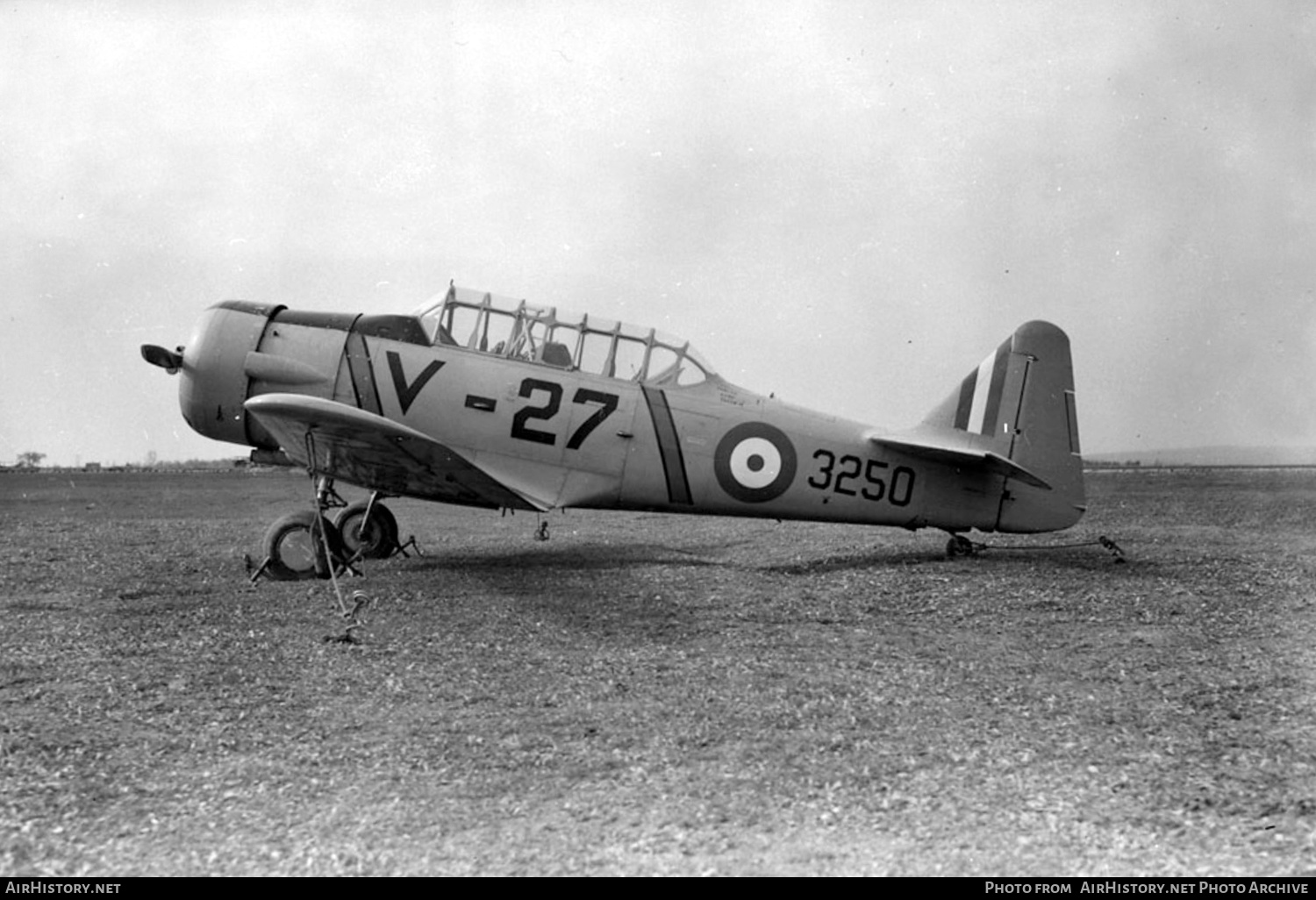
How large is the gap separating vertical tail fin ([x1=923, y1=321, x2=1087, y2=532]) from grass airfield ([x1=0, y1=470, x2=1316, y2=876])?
1295mm

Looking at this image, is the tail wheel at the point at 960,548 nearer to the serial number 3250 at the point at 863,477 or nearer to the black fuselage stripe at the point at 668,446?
the serial number 3250 at the point at 863,477

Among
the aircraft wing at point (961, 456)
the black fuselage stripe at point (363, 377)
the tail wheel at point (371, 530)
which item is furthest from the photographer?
the tail wheel at point (371, 530)

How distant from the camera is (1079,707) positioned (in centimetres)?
434

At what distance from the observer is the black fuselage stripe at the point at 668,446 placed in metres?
9.41

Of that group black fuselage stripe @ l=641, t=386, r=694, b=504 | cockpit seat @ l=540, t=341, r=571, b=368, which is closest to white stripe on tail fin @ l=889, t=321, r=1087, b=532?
black fuselage stripe @ l=641, t=386, r=694, b=504

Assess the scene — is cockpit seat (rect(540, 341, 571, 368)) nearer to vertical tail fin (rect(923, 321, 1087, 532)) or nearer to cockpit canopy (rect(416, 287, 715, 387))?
cockpit canopy (rect(416, 287, 715, 387))

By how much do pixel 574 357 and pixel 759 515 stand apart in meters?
2.60

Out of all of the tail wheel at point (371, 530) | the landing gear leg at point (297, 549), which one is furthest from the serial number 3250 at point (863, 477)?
the landing gear leg at point (297, 549)

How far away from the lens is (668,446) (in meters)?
9.42

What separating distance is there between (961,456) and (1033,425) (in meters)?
1.02

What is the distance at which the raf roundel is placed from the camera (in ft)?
31.2

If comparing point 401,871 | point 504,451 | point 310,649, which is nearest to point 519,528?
point 504,451

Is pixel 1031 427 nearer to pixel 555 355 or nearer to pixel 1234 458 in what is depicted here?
pixel 555 355

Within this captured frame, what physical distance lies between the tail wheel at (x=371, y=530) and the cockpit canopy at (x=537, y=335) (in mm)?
2221
